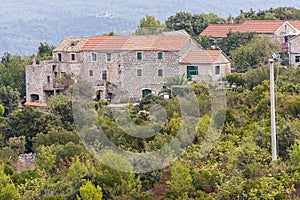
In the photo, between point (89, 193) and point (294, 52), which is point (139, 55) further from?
point (89, 193)

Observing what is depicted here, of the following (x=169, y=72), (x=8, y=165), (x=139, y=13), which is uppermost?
(x=139, y=13)

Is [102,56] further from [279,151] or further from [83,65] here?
A: [279,151]

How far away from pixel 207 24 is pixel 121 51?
498 inches

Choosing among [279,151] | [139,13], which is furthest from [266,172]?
[139,13]

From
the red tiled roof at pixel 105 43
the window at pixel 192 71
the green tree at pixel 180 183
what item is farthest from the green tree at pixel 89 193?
the red tiled roof at pixel 105 43

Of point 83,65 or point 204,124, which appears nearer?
point 204,124

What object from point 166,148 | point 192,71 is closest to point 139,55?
point 192,71

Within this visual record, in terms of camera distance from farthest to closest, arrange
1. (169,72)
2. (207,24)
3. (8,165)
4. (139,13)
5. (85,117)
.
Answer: (139,13) < (207,24) < (169,72) < (85,117) < (8,165)

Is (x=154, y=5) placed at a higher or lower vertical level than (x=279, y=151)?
higher

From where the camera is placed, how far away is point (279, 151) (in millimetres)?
23516

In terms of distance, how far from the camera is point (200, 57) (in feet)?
129

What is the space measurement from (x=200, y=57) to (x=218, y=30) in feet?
32.0

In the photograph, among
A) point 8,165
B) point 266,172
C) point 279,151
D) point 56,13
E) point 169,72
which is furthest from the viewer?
point 56,13

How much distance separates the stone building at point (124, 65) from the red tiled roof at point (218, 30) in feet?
23.1
